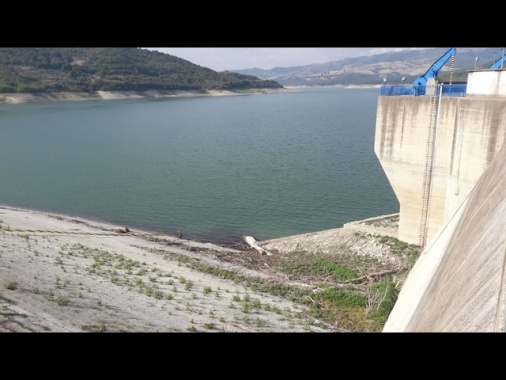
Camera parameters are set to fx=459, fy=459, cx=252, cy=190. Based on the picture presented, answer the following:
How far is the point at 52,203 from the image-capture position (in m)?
30.1

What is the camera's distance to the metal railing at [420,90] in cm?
1706

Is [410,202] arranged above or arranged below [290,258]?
above

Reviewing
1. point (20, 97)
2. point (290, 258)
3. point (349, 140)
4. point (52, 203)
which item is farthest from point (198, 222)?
point (20, 97)

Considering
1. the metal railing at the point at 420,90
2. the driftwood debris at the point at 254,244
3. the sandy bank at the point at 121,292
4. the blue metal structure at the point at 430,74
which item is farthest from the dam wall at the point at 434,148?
the sandy bank at the point at 121,292

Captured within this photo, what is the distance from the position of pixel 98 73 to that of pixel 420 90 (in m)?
116

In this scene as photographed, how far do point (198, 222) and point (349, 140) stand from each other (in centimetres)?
2874

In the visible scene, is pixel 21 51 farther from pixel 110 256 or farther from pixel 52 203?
pixel 110 256

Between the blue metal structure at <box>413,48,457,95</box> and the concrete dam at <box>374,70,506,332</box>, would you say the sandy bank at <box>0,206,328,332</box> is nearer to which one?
the concrete dam at <box>374,70,506,332</box>

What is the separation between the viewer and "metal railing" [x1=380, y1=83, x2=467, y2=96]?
1706 cm

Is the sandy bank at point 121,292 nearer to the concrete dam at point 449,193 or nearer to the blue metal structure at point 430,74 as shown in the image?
the concrete dam at point 449,193

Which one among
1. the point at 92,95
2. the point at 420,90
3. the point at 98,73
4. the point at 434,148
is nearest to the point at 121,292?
the point at 434,148

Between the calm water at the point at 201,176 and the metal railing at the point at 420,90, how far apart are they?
24.5 feet

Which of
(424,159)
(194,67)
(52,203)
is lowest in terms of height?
(52,203)

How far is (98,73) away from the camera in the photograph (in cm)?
12100
